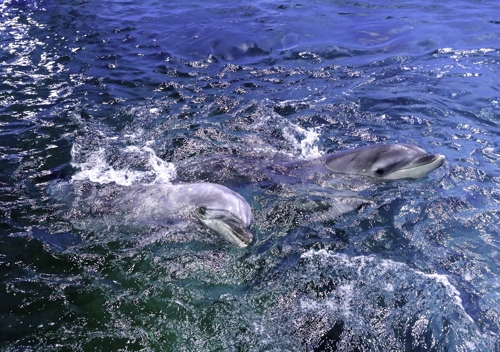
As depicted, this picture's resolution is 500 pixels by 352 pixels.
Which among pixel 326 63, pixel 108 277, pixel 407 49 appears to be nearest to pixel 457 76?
pixel 407 49

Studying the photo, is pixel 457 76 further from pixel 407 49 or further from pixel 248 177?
pixel 248 177

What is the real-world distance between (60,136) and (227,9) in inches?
424

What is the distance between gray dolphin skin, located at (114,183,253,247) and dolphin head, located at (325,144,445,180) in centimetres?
210

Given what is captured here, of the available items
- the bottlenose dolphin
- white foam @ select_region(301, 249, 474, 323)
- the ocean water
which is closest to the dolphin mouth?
the ocean water

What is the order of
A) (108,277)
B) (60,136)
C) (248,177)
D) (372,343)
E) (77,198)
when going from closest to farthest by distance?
1. (372,343)
2. (108,277)
3. (77,198)
4. (248,177)
5. (60,136)

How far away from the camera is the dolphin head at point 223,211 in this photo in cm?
622

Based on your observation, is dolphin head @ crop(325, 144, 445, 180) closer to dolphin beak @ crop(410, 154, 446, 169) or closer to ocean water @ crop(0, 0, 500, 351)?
dolphin beak @ crop(410, 154, 446, 169)

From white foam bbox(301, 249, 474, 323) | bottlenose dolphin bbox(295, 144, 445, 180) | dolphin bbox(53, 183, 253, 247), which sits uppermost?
bottlenose dolphin bbox(295, 144, 445, 180)

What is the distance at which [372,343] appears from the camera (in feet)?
15.6

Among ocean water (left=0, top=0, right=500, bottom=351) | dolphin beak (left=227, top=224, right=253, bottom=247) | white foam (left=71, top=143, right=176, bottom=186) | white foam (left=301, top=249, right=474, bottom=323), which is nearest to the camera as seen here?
ocean water (left=0, top=0, right=500, bottom=351)

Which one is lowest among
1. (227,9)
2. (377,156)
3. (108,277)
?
(108,277)

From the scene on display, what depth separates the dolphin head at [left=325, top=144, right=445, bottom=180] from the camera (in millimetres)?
7387

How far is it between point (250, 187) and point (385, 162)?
7.62ft

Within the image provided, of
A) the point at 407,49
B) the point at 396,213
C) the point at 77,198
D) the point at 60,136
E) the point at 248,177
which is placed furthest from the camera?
the point at 407,49
